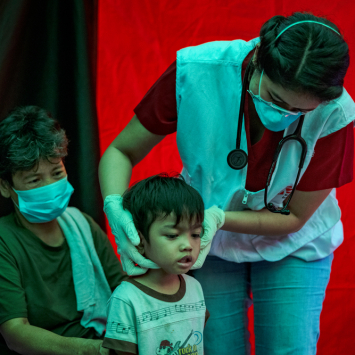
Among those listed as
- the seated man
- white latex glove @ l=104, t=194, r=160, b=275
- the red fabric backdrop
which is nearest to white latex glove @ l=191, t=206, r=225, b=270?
white latex glove @ l=104, t=194, r=160, b=275

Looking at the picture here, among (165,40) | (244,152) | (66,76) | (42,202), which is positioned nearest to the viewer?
(244,152)

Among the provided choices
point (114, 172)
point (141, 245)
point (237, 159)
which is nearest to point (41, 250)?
point (114, 172)

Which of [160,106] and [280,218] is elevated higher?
[160,106]

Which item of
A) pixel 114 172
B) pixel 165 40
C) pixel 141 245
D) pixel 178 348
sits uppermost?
pixel 165 40

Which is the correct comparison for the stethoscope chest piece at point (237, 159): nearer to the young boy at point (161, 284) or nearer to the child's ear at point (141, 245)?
the young boy at point (161, 284)

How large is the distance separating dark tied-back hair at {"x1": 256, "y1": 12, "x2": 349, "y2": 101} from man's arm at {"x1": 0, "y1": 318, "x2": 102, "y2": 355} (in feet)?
3.22

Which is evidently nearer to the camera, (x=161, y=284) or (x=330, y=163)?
(x=161, y=284)

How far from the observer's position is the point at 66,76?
2.14m

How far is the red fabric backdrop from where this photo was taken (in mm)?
2225

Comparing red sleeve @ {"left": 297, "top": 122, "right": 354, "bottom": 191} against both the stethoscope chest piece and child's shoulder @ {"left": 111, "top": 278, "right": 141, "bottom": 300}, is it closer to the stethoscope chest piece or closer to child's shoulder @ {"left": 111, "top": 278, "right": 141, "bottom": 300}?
the stethoscope chest piece

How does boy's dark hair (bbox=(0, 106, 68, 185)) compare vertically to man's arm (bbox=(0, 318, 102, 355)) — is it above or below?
above

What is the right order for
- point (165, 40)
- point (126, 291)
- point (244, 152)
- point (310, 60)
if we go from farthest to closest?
point (165, 40) < point (244, 152) < point (126, 291) < point (310, 60)

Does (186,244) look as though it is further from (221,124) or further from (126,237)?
(221,124)

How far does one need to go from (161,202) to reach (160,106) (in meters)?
0.40
